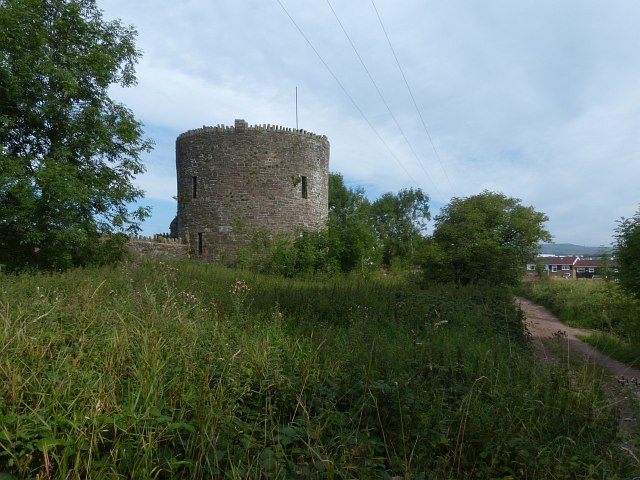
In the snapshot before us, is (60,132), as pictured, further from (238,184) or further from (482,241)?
(482,241)

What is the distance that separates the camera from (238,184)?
769 inches

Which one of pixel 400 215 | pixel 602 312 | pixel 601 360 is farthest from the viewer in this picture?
pixel 400 215

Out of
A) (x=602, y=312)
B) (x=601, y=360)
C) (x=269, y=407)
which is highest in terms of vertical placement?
(x=269, y=407)

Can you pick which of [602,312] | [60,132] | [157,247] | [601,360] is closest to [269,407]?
[601,360]

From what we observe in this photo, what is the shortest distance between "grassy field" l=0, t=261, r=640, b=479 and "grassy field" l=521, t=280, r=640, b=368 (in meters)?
1.22

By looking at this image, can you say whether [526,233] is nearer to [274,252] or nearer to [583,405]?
[274,252]

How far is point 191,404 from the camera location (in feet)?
9.29

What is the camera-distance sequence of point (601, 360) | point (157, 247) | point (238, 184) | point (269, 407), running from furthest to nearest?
point (238, 184)
point (157, 247)
point (601, 360)
point (269, 407)

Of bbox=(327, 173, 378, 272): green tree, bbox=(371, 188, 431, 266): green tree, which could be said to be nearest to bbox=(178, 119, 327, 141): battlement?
bbox=(327, 173, 378, 272): green tree

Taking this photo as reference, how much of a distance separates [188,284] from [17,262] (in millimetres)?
5287

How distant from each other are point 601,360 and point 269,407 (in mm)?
8708

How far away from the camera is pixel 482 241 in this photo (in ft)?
61.1

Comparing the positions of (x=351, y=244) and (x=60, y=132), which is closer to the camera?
(x=60, y=132)

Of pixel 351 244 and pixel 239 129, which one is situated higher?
pixel 239 129
